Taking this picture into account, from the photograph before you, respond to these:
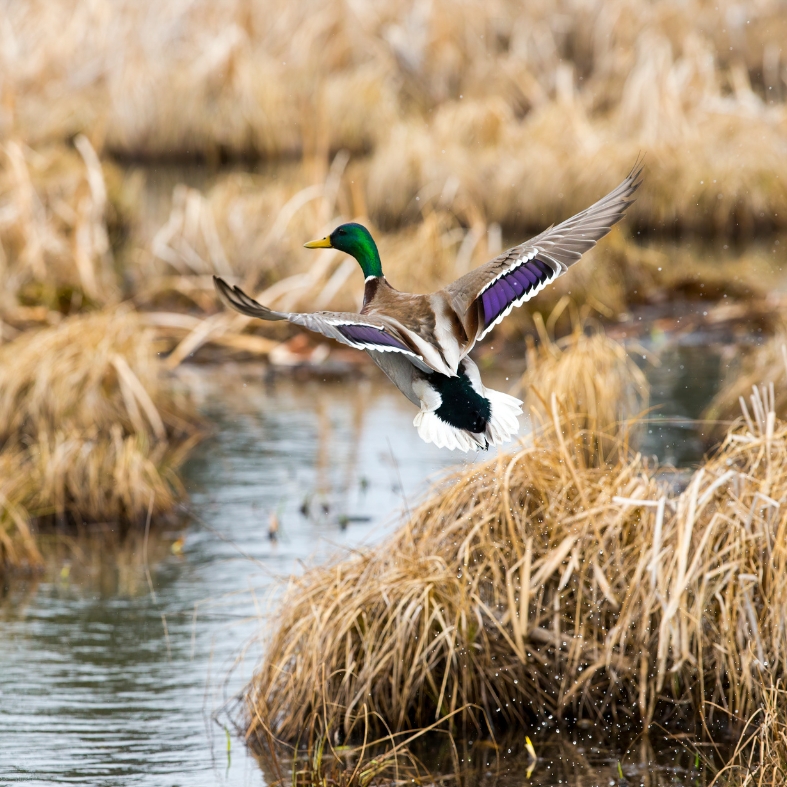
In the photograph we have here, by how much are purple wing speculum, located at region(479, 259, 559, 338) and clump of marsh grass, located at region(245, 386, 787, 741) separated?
1307 millimetres

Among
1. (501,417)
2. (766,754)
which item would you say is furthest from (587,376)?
(501,417)

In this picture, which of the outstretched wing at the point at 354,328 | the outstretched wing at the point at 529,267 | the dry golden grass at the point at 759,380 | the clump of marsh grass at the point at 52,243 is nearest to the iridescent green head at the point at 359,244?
the outstretched wing at the point at 529,267

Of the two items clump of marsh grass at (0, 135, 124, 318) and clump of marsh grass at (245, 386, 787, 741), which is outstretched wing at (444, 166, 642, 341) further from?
clump of marsh grass at (0, 135, 124, 318)

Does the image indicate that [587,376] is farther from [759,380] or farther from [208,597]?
[208,597]

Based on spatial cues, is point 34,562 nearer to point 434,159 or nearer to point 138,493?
point 138,493

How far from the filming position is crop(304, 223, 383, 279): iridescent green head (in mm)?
4391

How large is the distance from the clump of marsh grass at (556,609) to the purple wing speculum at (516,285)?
131 cm

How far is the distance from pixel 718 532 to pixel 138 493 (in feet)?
12.1

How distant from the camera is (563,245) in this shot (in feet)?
13.4

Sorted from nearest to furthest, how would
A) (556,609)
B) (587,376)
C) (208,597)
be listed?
1. (556,609)
2. (208,597)
3. (587,376)

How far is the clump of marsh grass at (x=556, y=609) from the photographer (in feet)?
17.1

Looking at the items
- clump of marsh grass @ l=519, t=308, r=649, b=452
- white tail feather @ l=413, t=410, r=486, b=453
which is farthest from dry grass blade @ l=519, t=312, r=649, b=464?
white tail feather @ l=413, t=410, r=486, b=453

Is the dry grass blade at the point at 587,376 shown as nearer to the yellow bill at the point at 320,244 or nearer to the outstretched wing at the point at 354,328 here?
the yellow bill at the point at 320,244

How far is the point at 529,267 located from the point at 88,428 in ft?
17.3
